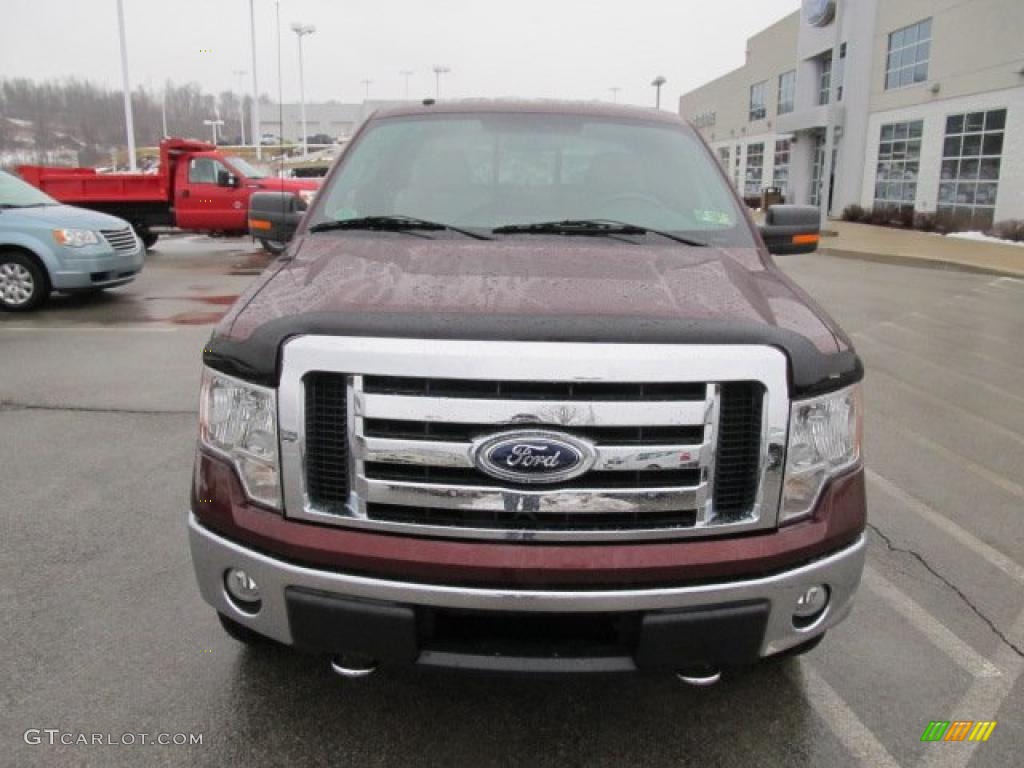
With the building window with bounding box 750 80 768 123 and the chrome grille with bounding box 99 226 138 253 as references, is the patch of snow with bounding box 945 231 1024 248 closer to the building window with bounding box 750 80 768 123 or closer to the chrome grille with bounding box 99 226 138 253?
the chrome grille with bounding box 99 226 138 253

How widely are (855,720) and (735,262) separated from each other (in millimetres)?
1529

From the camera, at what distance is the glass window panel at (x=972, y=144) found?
23594mm

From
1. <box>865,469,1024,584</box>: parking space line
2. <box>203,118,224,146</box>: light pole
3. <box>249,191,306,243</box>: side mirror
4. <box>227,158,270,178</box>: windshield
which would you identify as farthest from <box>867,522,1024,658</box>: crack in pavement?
<box>203,118,224,146</box>: light pole

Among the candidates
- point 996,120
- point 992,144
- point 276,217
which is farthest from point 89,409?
point 996,120

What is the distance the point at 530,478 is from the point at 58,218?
9869 mm

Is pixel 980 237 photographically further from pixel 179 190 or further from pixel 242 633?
pixel 242 633

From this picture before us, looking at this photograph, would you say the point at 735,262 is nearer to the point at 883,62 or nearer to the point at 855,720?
the point at 855,720

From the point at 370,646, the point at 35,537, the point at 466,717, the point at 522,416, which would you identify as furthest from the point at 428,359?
the point at 35,537

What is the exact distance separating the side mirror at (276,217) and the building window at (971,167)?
2417 centimetres

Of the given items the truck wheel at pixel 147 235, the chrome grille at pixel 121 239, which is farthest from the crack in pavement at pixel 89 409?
the truck wheel at pixel 147 235

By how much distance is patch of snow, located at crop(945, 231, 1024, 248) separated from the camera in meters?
20.0

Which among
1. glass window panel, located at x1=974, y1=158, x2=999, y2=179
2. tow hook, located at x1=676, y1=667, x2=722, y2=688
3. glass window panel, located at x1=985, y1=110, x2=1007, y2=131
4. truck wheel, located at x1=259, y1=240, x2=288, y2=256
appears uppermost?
glass window panel, located at x1=985, y1=110, x2=1007, y2=131

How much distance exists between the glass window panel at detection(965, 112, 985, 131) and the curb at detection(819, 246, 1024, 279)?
848cm

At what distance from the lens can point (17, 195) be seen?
34.1ft
